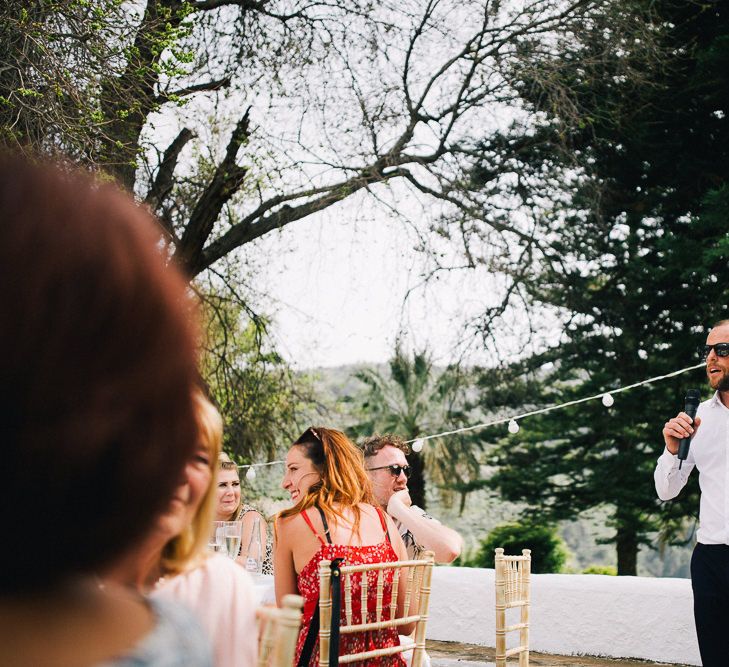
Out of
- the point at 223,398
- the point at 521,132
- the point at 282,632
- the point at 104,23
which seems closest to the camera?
the point at 282,632

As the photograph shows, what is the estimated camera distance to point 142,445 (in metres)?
0.59

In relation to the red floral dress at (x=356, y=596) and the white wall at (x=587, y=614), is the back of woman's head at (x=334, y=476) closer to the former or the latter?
the red floral dress at (x=356, y=596)

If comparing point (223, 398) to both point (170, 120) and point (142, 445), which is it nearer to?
point (170, 120)

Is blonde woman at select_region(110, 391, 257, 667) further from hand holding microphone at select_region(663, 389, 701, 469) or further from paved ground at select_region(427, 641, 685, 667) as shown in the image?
paved ground at select_region(427, 641, 685, 667)

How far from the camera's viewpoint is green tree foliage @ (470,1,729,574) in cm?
1614

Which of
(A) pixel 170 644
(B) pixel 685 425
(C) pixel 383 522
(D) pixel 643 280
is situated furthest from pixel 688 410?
(D) pixel 643 280

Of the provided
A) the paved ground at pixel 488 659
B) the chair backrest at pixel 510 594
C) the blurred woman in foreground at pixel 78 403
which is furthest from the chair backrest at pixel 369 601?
the paved ground at pixel 488 659

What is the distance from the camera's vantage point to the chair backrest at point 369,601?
2.47 meters

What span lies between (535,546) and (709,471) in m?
19.3

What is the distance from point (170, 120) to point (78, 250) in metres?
9.23

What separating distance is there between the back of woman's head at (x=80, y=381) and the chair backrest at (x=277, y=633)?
2.10 feet

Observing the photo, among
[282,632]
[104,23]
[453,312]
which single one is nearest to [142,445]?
[282,632]

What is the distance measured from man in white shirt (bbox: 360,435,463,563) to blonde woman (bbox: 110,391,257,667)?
2283mm

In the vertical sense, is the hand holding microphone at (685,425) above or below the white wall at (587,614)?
above
